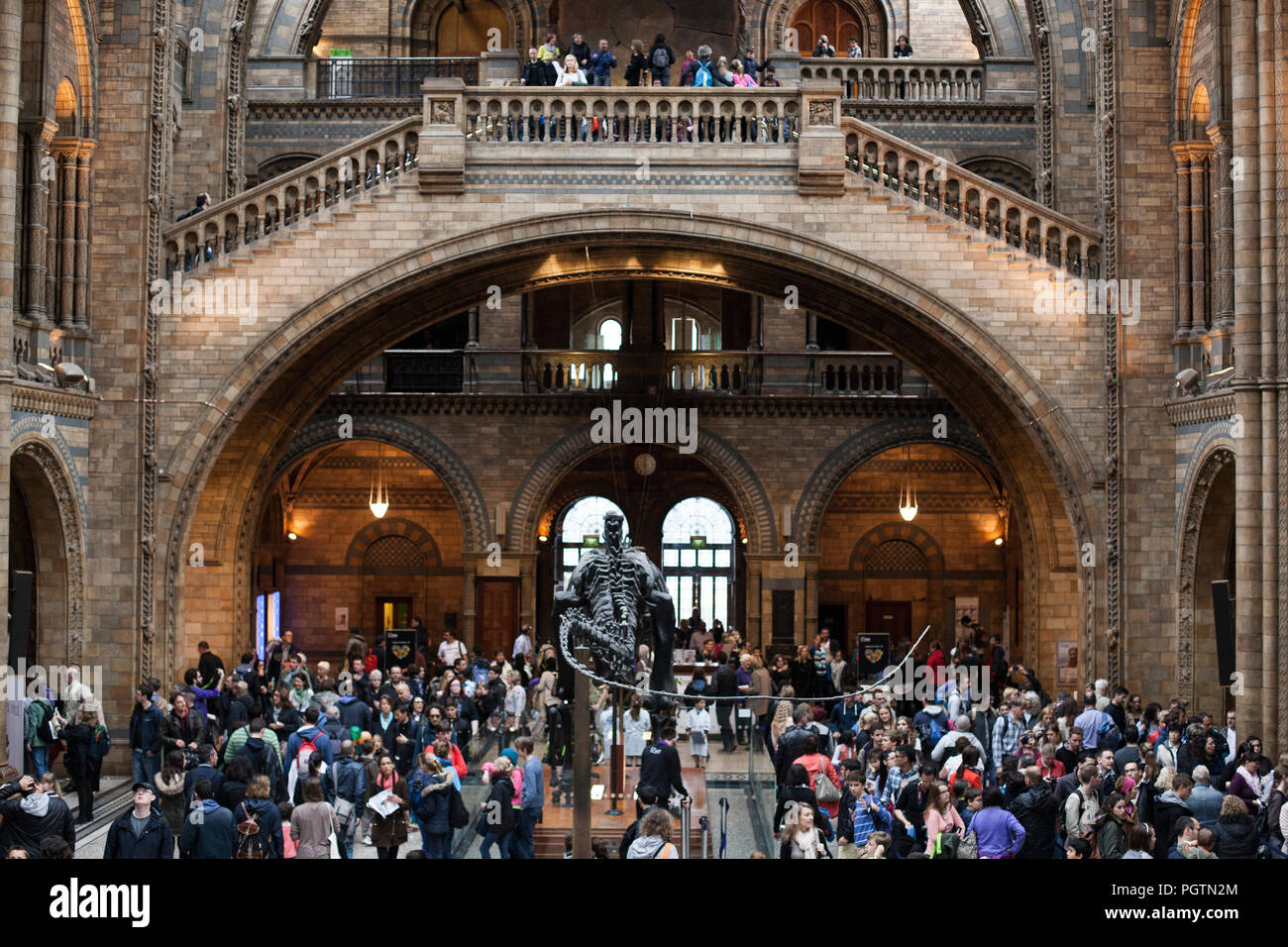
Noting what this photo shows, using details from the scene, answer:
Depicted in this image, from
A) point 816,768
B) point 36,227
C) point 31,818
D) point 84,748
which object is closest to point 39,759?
point 84,748

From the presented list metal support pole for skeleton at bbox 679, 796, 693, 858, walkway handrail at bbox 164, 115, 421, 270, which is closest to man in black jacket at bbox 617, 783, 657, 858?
metal support pole for skeleton at bbox 679, 796, 693, 858

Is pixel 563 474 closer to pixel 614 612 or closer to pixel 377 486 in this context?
pixel 377 486

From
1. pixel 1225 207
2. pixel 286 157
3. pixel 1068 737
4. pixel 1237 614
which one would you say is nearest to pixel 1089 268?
pixel 1225 207

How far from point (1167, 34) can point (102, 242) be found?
1409cm

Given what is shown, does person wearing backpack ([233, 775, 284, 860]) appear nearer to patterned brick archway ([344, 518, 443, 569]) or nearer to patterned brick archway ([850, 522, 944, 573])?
patterned brick archway ([344, 518, 443, 569])

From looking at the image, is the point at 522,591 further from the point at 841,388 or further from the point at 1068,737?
the point at 1068,737

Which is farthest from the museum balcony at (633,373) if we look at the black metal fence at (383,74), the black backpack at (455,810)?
the black backpack at (455,810)

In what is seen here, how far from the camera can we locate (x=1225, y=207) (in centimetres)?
1831

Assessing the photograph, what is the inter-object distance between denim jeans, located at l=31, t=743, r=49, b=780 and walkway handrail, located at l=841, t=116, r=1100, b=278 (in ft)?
40.1

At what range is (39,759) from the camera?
15797mm

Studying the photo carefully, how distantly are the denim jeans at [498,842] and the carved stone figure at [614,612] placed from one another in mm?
2530

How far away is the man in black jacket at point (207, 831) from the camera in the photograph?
10.5 meters

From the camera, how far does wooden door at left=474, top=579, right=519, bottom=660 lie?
93.5ft
